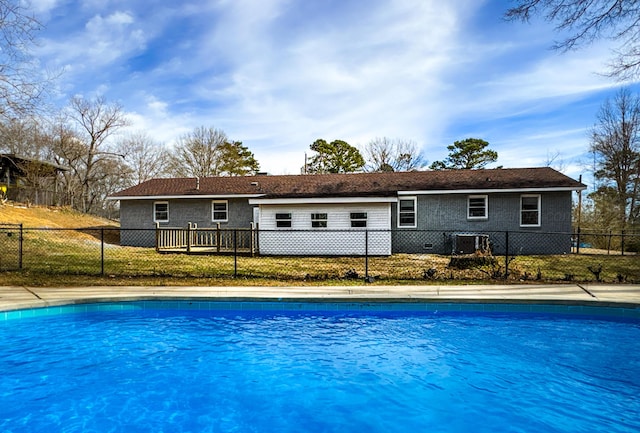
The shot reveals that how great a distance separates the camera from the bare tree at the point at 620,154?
78.3 feet

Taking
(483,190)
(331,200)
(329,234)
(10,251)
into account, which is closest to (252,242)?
(329,234)

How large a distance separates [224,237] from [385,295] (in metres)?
12.8

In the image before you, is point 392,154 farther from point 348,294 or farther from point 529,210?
point 348,294

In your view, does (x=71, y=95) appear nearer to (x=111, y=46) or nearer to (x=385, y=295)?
(x=111, y=46)

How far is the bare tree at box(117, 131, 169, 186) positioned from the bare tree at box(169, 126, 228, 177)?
3.46 metres

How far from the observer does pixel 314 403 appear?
4.32 m

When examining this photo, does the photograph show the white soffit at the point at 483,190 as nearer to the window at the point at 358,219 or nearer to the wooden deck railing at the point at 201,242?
the window at the point at 358,219

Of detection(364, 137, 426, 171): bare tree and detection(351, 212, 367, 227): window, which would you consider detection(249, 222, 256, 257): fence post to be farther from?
detection(364, 137, 426, 171): bare tree

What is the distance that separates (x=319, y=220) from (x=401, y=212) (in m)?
4.16

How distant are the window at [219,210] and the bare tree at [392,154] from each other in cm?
2054

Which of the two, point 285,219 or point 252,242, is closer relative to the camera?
point 252,242

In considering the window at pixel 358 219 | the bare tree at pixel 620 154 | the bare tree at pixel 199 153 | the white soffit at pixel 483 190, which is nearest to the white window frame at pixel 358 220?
the window at pixel 358 219

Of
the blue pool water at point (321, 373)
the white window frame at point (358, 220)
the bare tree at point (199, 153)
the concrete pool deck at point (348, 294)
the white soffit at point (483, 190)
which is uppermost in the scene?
the bare tree at point (199, 153)

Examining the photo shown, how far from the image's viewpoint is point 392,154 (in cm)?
3800
